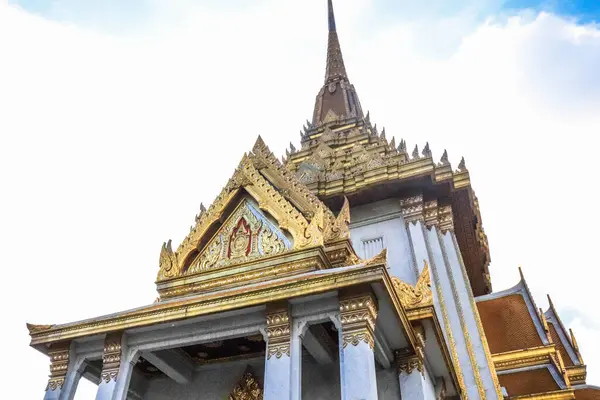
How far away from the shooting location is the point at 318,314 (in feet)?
20.6

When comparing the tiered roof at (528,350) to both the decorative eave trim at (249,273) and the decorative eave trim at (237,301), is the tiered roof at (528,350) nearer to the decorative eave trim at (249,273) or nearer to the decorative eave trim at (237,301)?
the decorative eave trim at (237,301)

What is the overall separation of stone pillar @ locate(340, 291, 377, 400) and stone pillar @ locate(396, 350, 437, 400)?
1.28m

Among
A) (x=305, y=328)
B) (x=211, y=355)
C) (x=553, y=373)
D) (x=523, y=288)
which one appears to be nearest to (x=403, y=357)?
(x=305, y=328)

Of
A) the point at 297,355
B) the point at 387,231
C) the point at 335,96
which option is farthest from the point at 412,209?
the point at 335,96

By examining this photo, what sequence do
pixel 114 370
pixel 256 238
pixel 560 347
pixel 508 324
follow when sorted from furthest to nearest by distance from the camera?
pixel 560 347, pixel 508 324, pixel 256 238, pixel 114 370

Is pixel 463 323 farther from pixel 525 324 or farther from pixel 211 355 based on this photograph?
pixel 211 355

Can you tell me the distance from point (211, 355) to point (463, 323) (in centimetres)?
543

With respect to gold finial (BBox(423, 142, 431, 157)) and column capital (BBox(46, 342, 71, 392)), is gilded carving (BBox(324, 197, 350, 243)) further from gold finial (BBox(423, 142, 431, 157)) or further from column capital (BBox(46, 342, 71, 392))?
gold finial (BBox(423, 142, 431, 157))

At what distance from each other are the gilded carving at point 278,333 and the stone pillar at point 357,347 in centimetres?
64

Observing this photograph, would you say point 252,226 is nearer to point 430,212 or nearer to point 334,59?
point 430,212

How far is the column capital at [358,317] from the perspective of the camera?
19.0ft

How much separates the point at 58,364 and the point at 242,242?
2.99 meters

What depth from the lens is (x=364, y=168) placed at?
14117mm

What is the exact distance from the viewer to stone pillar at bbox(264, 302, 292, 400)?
229 inches
